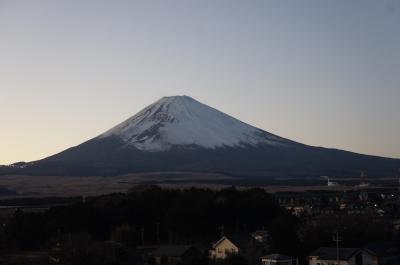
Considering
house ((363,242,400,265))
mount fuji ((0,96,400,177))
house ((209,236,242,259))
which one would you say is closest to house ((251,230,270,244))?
house ((209,236,242,259))

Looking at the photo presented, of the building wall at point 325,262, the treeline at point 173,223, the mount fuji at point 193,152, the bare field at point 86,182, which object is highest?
the mount fuji at point 193,152

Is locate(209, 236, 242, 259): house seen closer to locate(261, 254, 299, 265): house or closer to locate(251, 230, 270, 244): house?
locate(251, 230, 270, 244): house

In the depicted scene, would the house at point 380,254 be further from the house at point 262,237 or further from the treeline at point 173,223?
the house at point 262,237

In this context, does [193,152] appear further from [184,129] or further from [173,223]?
[173,223]

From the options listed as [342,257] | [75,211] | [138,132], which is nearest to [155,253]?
[342,257]

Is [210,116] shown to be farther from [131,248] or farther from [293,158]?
[131,248]

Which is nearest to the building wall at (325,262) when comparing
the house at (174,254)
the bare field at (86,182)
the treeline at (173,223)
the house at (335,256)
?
the house at (335,256)
